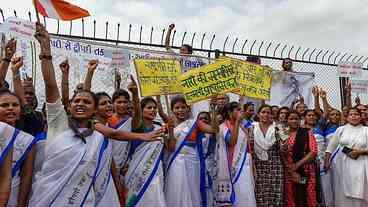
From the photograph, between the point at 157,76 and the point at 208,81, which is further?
the point at 208,81

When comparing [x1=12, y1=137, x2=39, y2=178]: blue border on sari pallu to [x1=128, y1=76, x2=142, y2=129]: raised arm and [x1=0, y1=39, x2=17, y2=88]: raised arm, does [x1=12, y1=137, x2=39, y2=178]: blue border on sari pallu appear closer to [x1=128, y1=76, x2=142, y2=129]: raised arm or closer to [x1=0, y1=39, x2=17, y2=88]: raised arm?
[x1=0, y1=39, x2=17, y2=88]: raised arm

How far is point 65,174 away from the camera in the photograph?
3289mm

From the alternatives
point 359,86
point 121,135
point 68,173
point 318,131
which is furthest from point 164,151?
point 359,86

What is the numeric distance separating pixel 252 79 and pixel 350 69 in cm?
318

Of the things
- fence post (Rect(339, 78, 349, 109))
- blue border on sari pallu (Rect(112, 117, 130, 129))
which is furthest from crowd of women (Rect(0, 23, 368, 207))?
fence post (Rect(339, 78, 349, 109))

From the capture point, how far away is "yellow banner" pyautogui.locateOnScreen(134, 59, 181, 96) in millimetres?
4582

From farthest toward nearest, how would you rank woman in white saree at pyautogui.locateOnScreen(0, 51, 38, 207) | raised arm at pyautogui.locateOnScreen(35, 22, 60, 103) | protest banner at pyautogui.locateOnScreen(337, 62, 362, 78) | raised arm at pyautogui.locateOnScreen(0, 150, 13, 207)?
protest banner at pyautogui.locateOnScreen(337, 62, 362, 78) → raised arm at pyautogui.locateOnScreen(35, 22, 60, 103) → woman in white saree at pyautogui.locateOnScreen(0, 51, 38, 207) → raised arm at pyautogui.locateOnScreen(0, 150, 13, 207)

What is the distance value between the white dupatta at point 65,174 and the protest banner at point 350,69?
5.58m

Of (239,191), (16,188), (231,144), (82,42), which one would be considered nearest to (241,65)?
(231,144)

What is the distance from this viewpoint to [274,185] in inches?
225

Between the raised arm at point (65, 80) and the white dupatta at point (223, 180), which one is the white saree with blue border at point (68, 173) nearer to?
the raised arm at point (65, 80)

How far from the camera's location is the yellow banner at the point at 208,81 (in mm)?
4820

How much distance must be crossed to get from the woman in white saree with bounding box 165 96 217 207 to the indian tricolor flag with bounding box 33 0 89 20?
1312 millimetres

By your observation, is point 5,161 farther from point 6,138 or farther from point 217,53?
point 217,53
